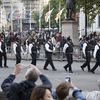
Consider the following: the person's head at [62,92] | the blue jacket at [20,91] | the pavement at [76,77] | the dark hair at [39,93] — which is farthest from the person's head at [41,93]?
the pavement at [76,77]

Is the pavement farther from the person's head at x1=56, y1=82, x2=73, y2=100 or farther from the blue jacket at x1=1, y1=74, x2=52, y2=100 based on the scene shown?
the person's head at x1=56, y1=82, x2=73, y2=100

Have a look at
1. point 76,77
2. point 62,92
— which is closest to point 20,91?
point 62,92

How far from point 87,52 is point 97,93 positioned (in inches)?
684

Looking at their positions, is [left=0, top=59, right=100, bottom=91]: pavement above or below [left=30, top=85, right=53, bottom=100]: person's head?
below

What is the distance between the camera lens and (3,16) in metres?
133

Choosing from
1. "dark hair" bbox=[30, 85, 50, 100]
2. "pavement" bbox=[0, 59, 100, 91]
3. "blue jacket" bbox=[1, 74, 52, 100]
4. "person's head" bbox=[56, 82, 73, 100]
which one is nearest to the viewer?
"dark hair" bbox=[30, 85, 50, 100]

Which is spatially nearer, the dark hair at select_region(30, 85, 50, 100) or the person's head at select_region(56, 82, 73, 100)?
the dark hair at select_region(30, 85, 50, 100)

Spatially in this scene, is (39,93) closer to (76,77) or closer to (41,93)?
(41,93)

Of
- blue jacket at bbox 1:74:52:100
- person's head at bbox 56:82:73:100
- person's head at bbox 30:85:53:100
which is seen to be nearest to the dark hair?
person's head at bbox 30:85:53:100

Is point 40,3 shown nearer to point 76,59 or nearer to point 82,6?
point 82,6

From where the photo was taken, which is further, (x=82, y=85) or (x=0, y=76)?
(x=0, y=76)

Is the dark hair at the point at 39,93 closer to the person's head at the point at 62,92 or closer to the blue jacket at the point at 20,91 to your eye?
the person's head at the point at 62,92

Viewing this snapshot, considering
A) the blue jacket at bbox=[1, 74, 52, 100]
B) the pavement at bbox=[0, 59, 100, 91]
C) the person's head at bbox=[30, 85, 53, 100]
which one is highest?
the person's head at bbox=[30, 85, 53, 100]

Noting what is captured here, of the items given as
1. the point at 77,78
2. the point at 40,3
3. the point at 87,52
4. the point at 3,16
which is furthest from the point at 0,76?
the point at 40,3
